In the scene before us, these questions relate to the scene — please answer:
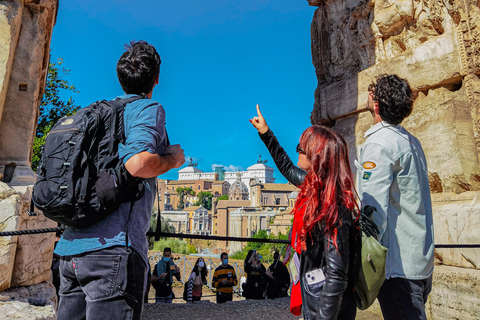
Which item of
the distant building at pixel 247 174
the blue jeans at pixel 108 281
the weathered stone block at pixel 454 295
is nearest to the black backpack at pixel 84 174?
the blue jeans at pixel 108 281

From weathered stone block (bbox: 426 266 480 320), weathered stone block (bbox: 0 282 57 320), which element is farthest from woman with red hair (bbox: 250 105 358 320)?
weathered stone block (bbox: 0 282 57 320)

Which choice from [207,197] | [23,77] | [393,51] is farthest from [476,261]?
[207,197]

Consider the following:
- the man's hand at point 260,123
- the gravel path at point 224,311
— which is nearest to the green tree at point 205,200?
the gravel path at point 224,311

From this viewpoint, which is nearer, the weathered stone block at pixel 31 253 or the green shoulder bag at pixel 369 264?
the green shoulder bag at pixel 369 264

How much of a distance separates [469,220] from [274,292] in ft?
15.8

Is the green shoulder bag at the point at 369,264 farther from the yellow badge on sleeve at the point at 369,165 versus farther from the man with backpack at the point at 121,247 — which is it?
the man with backpack at the point at 121,247

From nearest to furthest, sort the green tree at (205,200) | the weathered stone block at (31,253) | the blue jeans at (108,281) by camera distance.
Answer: the blue jeans at (108,281) → the weathered stone block at (31,253) → the green tree at (205,200)

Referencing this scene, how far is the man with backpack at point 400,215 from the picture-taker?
1.70m

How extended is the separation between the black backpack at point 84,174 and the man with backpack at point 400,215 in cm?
106

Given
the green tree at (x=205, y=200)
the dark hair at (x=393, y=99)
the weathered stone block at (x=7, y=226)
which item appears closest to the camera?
the dark hair at (x=393, y=99)

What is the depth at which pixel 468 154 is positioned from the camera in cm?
350

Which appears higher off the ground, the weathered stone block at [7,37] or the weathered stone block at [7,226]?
the weathered stone block at [7,37]

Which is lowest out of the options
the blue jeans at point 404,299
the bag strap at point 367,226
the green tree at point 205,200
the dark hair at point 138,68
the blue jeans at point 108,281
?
the blue jeans at point 404,299

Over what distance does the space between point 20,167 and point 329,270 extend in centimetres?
304
